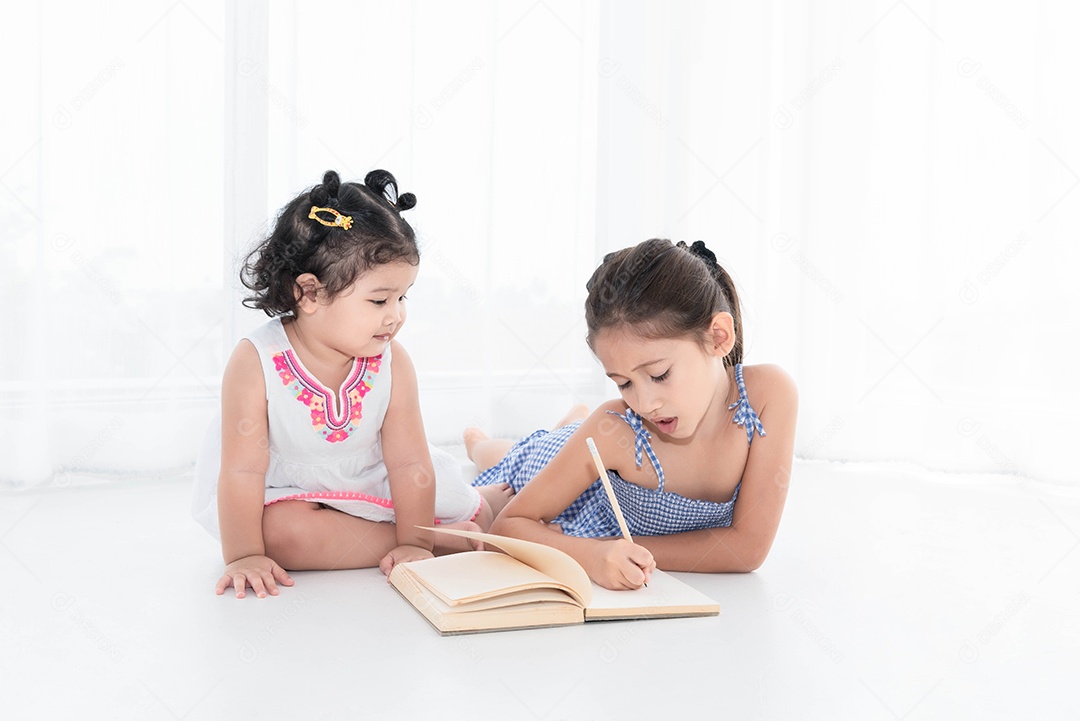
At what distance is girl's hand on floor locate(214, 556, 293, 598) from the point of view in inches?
40.5

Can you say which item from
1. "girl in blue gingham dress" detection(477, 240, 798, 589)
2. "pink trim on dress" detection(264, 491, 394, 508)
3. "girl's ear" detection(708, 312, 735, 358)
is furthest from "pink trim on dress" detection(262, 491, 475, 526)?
"girl's ear" detection(708, 312, 735, 358)

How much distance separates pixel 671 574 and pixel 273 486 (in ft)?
1.72

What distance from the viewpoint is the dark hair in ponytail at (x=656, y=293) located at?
1.02 meters

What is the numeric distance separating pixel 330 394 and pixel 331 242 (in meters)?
0.19

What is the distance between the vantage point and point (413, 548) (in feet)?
3.84

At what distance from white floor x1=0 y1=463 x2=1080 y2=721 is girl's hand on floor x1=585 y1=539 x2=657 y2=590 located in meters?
0.06

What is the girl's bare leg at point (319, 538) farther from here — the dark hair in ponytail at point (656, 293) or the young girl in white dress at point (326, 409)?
the dark hair in ponytail at point (656, 293)

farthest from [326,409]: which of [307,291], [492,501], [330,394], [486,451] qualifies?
[486,451]

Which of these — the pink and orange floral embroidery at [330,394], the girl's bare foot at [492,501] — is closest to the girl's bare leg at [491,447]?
the girl's bare foot at [492,501]

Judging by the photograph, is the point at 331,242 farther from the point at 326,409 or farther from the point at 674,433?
the point at 674,433

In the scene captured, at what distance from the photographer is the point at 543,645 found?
87cm

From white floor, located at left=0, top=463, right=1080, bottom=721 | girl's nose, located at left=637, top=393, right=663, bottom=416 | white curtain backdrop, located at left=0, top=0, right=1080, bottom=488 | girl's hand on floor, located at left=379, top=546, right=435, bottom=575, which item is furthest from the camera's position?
white curtain backdrop, located at left=0, top=0, right=1080, bottom=488

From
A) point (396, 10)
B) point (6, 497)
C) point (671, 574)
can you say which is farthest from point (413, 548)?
point (396, 10)

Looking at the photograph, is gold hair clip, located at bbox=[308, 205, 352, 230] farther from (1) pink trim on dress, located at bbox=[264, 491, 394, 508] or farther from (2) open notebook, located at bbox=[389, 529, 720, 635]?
(2) open notebook, located at bbox=[389, 529, 720, 635]
